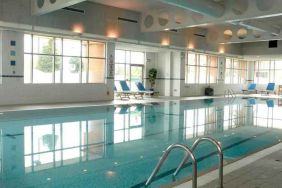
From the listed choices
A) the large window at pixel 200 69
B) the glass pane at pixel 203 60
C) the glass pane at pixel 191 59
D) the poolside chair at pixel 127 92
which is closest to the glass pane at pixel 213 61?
the large window at pixel 200 69

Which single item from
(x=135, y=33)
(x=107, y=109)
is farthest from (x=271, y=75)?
(x=107, y=109)

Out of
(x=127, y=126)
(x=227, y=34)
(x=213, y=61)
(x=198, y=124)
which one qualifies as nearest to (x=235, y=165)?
(x=127, y=126)

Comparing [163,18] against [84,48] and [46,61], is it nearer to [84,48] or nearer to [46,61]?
[84,48]

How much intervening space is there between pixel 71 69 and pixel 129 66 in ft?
17.8

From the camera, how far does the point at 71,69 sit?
14273mm

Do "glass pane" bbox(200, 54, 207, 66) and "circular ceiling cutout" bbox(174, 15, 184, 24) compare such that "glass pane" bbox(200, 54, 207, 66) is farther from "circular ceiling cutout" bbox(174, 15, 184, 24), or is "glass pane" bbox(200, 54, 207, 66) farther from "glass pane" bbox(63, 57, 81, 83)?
"glass pane" bbox(63, 57, 81, 83)

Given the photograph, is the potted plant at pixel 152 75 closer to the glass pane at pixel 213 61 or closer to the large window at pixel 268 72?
the glass pane at pixel 213 61

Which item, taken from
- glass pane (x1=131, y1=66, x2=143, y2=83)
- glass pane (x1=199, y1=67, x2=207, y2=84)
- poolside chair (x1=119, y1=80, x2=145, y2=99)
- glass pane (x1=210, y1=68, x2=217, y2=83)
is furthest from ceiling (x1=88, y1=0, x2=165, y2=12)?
glass pane (x1=210, y1=68, x2=217, y2=83)

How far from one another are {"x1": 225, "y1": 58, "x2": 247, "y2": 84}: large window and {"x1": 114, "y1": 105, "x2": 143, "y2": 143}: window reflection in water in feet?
53.1

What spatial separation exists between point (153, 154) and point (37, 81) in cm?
885

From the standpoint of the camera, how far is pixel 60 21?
466 inches

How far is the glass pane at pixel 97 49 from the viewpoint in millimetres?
14898

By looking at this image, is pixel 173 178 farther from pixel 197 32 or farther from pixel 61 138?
pixel 197 32

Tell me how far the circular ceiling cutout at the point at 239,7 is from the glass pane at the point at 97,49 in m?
6.85
